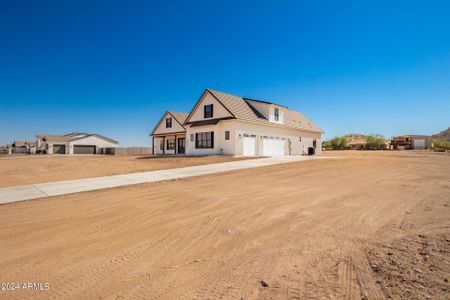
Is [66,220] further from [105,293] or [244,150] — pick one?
[244,150]

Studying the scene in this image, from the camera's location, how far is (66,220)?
5336 mm

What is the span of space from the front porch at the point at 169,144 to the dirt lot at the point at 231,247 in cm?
2780

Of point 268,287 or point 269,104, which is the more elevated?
point 269,104

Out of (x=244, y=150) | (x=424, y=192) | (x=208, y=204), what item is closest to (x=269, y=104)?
(x=244, y=150)

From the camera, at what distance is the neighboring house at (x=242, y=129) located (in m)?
24.5

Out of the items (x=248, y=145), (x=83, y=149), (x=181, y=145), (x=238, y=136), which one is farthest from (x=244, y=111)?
(x=83, y=149)

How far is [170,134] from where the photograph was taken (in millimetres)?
35656

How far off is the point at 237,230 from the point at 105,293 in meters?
2.45

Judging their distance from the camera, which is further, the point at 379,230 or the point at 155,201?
the point at 155,201

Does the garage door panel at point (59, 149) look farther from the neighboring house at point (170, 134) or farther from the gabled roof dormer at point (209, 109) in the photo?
the gabled roof dormer at point (209, 109)

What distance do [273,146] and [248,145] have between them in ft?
13.2

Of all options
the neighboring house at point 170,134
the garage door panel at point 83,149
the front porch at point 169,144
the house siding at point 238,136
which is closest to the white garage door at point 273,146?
the house siding at point 238,136

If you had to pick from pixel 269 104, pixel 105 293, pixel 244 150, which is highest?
pixel 269 104

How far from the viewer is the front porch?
3484cm
